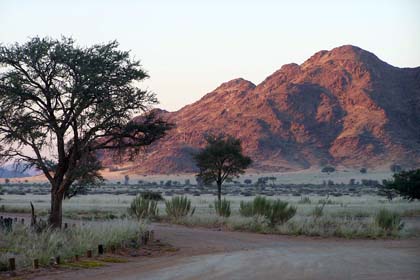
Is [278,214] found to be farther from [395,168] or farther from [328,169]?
[328,169]

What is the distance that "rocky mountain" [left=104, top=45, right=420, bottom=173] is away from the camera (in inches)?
5714

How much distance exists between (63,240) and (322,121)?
14153 centimetres

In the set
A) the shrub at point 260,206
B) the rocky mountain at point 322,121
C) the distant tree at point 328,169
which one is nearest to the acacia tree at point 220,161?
the shrub at point 260,206

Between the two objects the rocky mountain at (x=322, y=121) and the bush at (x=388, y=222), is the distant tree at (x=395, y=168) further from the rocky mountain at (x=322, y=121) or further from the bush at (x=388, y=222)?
the bush at (x=388, y=222)

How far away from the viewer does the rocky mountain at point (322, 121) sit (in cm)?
14512

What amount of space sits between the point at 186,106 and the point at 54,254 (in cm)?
18192

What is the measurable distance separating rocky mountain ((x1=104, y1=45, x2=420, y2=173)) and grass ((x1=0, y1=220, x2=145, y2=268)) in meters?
118

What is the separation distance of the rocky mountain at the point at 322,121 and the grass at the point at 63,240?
386 ft

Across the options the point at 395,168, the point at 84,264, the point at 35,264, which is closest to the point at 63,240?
the point at 84,264

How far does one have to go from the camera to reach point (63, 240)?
19.5 meters

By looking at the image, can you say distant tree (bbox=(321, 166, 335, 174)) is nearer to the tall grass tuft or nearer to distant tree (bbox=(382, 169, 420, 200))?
distant tree (bbox=(382, 169, 420, 200))

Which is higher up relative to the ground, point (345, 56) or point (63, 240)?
point (345, 56)

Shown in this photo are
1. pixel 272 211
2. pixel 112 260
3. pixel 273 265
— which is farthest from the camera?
pixel 272 211

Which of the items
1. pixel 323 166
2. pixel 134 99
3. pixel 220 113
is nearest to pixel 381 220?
pixel 134 99
